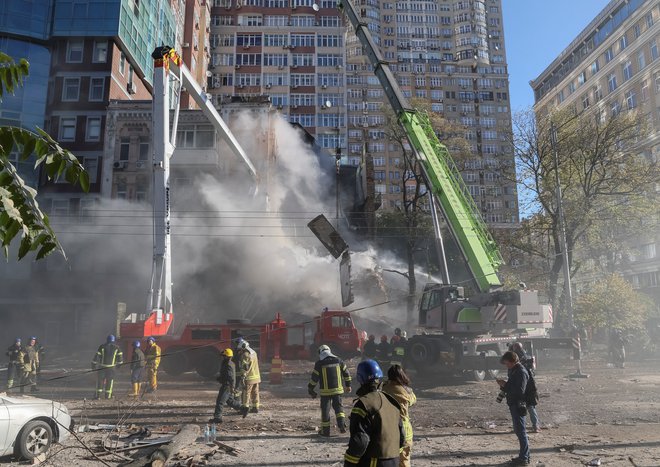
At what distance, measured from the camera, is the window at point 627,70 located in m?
47.8

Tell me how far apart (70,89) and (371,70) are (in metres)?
47.4

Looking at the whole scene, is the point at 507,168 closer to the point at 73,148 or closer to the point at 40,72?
the point at 73,148

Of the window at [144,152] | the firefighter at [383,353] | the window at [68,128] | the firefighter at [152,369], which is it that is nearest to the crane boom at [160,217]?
the firefighter at [152,369]

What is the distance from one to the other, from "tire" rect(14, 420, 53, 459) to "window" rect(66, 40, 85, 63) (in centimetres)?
3458

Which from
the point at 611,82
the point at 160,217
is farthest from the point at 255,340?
the point at 611,82

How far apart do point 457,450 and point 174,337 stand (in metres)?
11.2

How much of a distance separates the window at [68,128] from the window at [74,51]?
14.5 feet

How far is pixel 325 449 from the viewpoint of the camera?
281 inches

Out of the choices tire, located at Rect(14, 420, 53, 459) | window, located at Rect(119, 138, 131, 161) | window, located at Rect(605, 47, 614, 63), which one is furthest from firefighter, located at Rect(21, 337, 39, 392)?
window, located at Rect(605, 47, 614, 63)

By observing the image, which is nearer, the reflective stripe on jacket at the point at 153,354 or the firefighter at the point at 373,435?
the firefighter at the point at 373,435

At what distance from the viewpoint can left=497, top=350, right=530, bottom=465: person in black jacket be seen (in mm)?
6324

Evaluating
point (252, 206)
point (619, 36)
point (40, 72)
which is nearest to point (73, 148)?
point (40, 72)

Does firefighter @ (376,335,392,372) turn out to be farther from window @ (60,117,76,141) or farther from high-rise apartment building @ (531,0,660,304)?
window @ (60,117,76,141)

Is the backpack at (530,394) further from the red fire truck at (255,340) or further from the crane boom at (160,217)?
the crane boom at (160,217)
